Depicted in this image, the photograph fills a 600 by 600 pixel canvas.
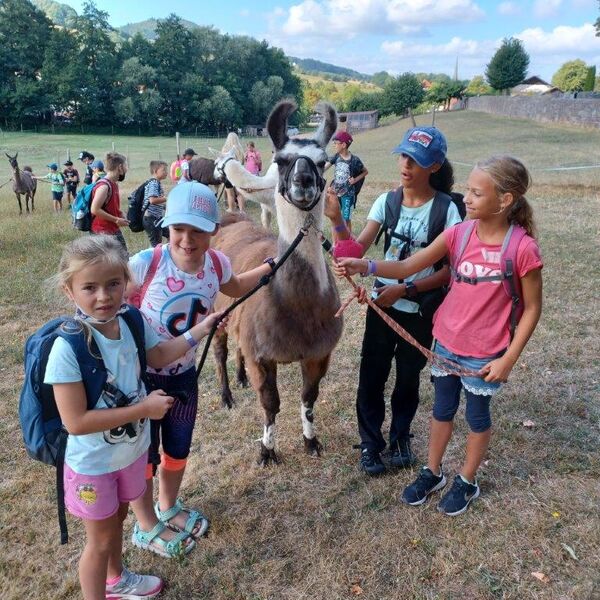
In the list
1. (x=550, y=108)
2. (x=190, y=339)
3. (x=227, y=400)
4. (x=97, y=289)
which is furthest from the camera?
(x=550, y=108)

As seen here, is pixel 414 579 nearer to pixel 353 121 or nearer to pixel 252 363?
pixel 252 363

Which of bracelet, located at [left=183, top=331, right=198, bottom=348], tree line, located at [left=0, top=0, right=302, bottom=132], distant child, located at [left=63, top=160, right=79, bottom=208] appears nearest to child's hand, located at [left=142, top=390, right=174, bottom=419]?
bracelet, located at [left=183, top=331, right=198, bottom=348]

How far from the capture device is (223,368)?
4211 millimetres

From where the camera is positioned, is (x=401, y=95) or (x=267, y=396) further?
(x=401, y=95)

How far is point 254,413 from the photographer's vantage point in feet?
13.1

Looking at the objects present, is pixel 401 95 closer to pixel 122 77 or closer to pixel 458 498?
pixel 122 77

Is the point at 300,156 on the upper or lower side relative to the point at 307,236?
upper

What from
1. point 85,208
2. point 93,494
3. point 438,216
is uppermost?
point 438,216

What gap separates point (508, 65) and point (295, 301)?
2995 inches

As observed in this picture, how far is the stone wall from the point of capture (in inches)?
1288

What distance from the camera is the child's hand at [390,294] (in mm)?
2641

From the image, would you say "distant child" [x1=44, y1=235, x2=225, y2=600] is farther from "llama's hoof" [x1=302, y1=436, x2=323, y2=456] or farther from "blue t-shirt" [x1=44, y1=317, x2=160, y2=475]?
"llama's hoof" [x1=302, y1=436, x2=323, y2=456]

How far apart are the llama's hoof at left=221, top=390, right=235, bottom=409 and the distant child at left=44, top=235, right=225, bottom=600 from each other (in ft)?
6.50

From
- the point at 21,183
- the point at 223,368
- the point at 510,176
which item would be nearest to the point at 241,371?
the point at 223,368
